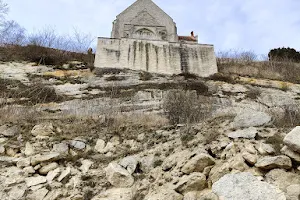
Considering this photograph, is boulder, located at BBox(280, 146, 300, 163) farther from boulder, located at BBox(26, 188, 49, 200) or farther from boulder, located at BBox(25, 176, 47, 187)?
boulder, located at BBox(25, 176, 47, 187)

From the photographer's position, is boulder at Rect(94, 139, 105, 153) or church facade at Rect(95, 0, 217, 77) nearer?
boulder at Rect(94, 139, 105, 153)

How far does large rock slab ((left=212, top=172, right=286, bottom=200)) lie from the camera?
4.27 metres

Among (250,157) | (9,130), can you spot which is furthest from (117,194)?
(9,130)

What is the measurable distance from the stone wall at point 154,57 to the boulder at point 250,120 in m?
11.1

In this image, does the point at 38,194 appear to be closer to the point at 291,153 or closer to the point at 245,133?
the point at 245,133

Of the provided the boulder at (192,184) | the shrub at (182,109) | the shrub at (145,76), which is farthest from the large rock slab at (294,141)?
the shrub at (145,76)

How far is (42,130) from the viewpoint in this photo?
304 inches

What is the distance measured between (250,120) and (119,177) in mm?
2826

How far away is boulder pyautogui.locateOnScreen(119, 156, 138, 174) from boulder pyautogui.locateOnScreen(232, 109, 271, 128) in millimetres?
2110

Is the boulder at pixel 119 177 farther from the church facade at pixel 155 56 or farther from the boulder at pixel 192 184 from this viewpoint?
the church facade at pixel 155 56

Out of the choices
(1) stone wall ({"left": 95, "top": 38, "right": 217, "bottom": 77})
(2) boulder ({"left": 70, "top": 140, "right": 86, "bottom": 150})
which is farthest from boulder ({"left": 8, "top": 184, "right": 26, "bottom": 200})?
(1) stone wall ({"left": 95, "top": 38, "right": 217, "bottom": 77})

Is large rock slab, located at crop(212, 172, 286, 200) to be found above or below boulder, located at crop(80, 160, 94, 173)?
above

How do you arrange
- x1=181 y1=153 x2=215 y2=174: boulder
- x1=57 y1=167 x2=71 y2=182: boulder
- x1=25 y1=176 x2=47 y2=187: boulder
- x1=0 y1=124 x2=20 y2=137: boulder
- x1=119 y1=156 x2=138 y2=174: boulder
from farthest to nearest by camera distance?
x1=0 y1=124 x2=20 y2=137: boulder, x1=119 y1=156 x2=138 y2=174: boulder, x1=57 y1=167 x2=71 y2=182: boulder, x1=25 y1=176 x2=47 y2=187: boulder, x1=181 y1=153 x2=215 y2=174: boulder

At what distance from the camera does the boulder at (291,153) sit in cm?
475
